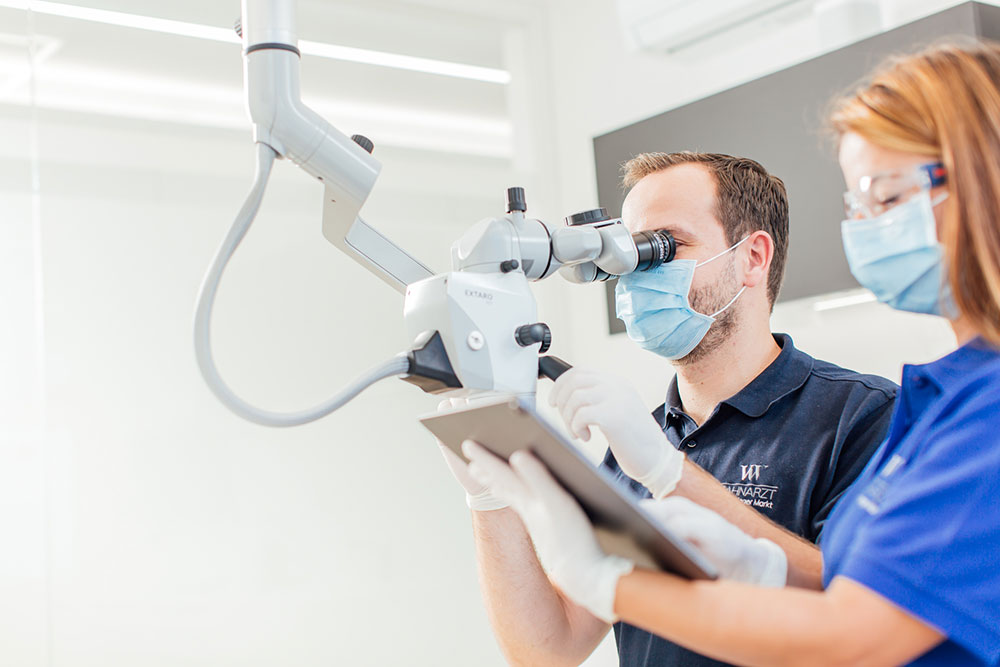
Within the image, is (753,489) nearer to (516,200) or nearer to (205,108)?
(516,200)

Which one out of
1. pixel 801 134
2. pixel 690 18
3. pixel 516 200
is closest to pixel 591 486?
pixel 516 200

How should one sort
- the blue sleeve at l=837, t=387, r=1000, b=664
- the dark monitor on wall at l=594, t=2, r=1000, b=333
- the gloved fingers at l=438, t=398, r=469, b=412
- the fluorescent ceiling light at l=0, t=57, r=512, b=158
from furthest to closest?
the fluorescent ceiling light at l=0, t=57, r=512, b=158 → the dark monitor on wall at l=594, t=2, r=1000, b=333 → the gloved fingers at l=438, t=398, r=469, b=412 → the blue sleeve at l=837, t=387, r=1000, b=664

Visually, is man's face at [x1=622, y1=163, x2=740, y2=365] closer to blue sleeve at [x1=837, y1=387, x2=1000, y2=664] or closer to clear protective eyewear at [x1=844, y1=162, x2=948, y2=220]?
clear protective eyewear at [x1=844, y1=162, x2=948, y2=220]

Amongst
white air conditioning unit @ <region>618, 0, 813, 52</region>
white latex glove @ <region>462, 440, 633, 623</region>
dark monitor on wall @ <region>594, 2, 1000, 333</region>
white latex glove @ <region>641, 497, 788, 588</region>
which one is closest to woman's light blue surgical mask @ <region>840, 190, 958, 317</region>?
white latex glove @ <region>641, 497, 788, 588</region>

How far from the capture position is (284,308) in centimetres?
301

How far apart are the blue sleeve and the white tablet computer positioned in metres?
0.17

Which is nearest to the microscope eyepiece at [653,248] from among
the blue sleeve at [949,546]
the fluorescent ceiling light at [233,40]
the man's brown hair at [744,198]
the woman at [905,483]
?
the man's brown hair at [744,198]

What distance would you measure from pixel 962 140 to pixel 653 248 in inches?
27.8

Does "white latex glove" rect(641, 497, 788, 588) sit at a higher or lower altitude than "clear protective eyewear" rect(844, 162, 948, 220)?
lower

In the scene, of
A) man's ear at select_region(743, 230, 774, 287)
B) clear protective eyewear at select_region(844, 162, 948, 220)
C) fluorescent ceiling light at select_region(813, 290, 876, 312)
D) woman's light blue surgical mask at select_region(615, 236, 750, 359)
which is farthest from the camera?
fluorescent ceiling light at select_region(813, 290, 876, 312)

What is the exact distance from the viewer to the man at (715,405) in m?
1.57

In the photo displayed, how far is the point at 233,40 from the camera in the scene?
3010 mm

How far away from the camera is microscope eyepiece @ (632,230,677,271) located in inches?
65.5

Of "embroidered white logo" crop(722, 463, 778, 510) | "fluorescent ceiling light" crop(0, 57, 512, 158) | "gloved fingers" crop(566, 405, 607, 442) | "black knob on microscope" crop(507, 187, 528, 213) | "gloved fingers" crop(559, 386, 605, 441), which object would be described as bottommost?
"embroidered white logo" crop(722, 463, 778, 510)
